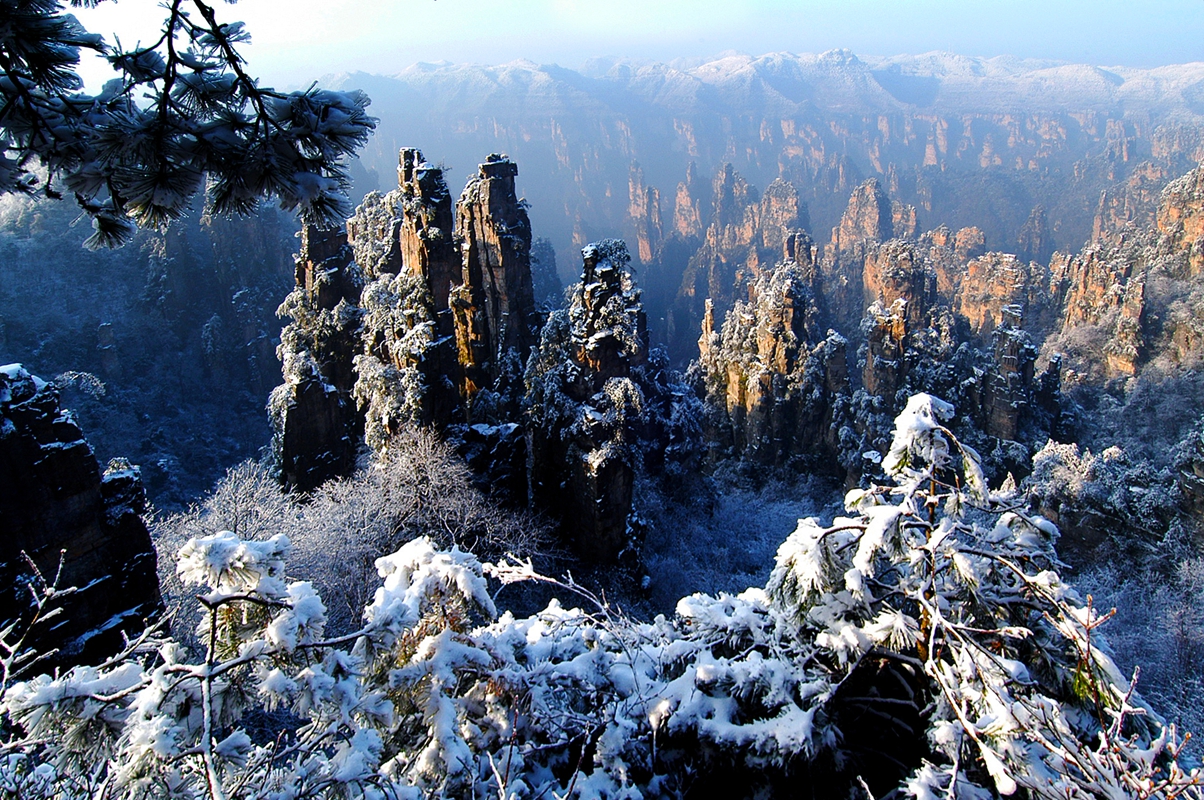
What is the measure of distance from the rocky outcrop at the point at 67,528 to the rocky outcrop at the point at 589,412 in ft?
30.5

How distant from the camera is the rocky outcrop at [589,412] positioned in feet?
54.7

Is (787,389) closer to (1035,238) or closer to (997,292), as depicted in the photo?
(997,292)

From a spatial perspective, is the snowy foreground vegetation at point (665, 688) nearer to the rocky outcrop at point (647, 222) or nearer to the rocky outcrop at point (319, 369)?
the rocky outcrop at point (319, 369)

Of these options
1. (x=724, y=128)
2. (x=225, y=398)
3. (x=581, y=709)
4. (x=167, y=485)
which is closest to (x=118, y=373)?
(x=225, y=398)

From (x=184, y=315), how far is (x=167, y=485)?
53.3 feet

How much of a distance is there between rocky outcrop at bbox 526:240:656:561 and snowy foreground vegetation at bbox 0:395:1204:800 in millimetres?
11945

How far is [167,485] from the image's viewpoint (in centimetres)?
2988

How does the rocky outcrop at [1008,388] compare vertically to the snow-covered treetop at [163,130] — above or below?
→ below

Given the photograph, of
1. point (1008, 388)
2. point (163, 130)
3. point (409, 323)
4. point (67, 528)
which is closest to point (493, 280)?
point (409, 323)

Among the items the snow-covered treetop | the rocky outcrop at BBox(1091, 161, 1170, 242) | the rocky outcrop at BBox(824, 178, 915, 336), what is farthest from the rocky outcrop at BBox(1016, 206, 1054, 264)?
the snow-covered treetop

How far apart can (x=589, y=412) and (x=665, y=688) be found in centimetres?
1258

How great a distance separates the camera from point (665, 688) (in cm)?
419

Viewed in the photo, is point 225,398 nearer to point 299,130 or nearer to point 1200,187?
point 299,130

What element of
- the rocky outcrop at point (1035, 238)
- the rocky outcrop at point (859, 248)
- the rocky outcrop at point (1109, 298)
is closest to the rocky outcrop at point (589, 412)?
the rocky outcrop at point (1109, 298)
